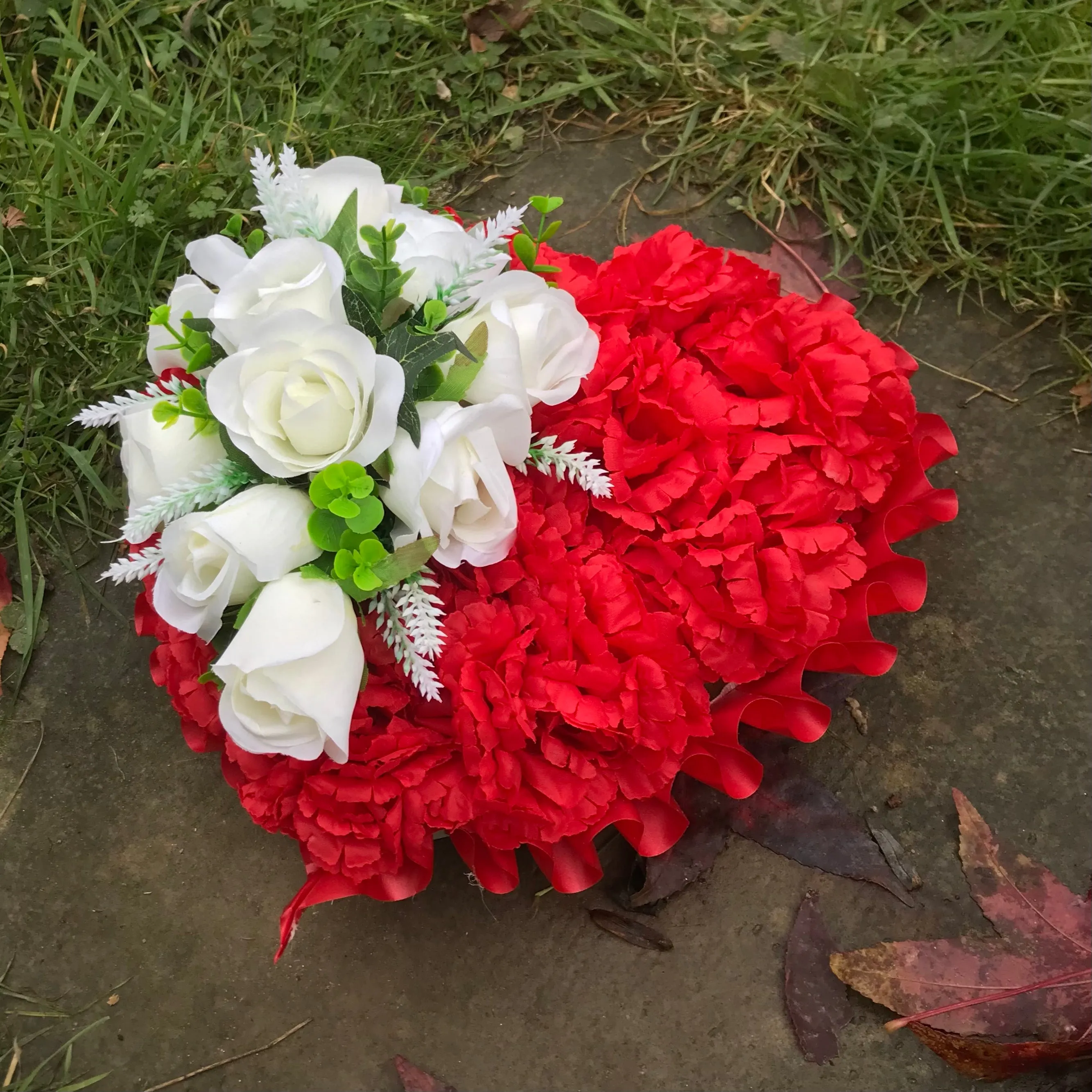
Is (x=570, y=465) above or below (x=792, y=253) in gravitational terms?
above

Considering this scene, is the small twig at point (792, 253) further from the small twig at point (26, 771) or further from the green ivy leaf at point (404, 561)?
the small twig at point (26, 771)

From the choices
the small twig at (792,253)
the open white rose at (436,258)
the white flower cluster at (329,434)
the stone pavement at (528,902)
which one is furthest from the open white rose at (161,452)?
the small twig at (792,253)

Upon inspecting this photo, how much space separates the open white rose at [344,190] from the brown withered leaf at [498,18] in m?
0.90

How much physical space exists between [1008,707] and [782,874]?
38cm

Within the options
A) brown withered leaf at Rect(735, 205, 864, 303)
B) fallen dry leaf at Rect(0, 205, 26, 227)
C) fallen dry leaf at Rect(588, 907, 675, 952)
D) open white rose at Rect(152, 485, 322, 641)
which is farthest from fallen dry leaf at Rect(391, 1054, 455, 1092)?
fallen dry leaf at Rect(0, 205, 26, 227)

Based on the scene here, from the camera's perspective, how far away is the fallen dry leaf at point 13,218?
56.7 inches

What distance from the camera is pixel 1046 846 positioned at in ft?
3.83

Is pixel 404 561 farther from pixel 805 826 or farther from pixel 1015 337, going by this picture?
pixel 1015 337

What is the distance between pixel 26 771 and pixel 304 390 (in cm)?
86

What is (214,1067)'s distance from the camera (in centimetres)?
113

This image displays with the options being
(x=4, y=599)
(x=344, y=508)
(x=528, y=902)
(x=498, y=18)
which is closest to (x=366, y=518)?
(x=344, y=508)

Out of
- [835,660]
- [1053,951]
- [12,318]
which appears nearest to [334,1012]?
[835,660]

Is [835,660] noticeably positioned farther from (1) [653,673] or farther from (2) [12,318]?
(2) [12,318]

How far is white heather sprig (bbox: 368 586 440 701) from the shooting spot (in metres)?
0.78
